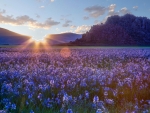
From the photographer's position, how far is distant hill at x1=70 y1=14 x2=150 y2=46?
296 ft

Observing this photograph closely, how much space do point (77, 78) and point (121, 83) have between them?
1346mm

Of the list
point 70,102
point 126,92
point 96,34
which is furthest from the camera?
point 96,34

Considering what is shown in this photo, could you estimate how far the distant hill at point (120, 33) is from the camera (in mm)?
90094

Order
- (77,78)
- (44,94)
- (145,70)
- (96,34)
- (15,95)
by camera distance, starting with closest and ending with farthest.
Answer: (15,95), (44,94), (77,78), (145,70), (96,34)

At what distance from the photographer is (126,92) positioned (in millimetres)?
7133

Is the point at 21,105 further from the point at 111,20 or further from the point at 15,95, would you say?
the point at 111,20

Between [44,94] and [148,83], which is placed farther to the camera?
[148,83]

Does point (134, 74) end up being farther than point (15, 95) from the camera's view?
Yes

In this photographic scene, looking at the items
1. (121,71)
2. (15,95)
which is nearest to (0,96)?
(15,95)

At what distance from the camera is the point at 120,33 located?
95.8 m

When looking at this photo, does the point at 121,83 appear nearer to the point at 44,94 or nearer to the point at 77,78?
the point at 77,78

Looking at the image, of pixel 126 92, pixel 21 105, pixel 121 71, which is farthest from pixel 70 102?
pixel 121 71

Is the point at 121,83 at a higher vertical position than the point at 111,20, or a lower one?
lower

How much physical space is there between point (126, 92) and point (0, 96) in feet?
11.4
